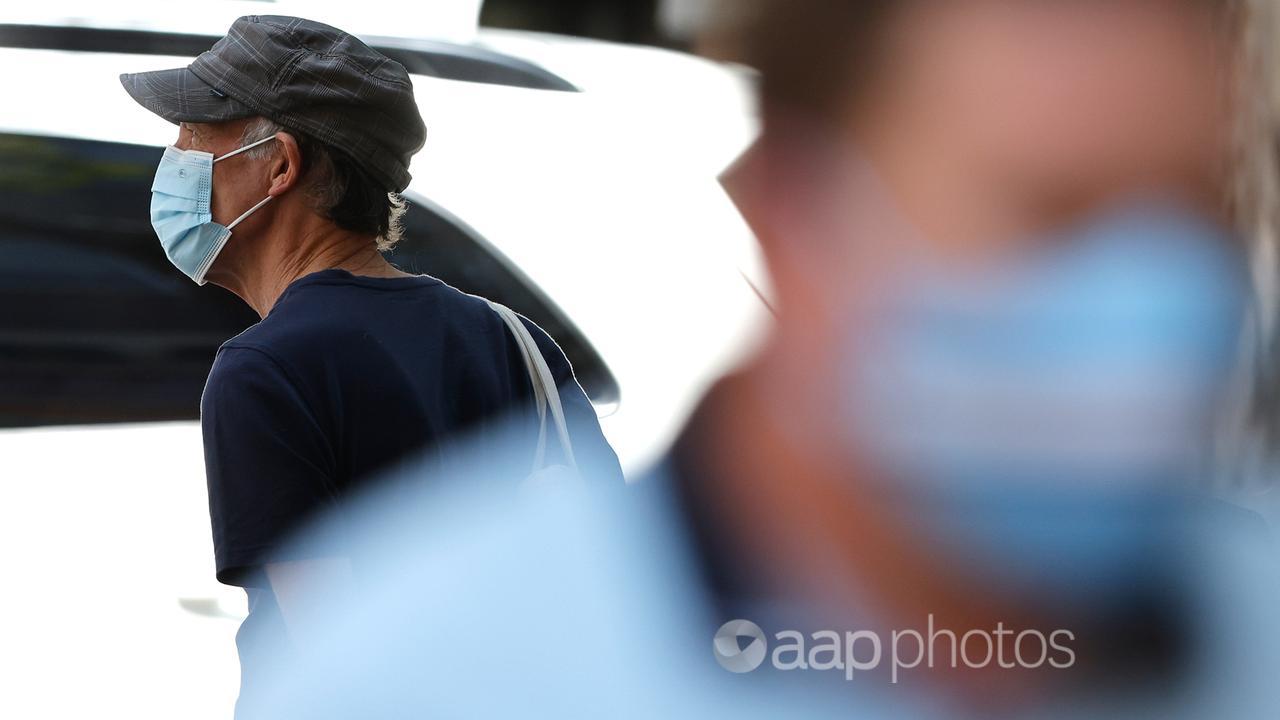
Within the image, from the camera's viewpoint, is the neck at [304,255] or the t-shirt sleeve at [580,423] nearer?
the neck at [304,255]

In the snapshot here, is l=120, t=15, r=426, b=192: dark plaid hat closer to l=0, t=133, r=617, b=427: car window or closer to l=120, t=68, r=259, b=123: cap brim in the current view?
l=120, t=68, r=259, b=123: cap brim

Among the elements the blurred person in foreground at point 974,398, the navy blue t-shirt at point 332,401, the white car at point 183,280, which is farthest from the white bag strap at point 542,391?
the white car at point 183,280

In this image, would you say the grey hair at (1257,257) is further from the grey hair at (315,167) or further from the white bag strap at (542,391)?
the grey hair at (315,167)

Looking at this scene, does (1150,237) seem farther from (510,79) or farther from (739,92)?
(510,79)

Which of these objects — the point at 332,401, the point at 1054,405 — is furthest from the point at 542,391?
the point at 1054,405

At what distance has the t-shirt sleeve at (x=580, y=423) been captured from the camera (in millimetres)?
1483

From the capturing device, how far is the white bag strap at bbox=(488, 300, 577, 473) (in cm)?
142

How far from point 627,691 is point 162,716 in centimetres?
84

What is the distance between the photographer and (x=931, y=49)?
194 centimetres

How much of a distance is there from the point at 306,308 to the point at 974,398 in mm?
1158

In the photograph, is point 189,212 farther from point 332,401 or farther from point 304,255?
point 332,401

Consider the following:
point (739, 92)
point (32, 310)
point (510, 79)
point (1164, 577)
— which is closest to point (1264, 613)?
point (1164, 577)

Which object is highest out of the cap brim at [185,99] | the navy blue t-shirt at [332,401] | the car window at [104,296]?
the cap brim at [185,99]

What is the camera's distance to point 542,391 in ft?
4.67
